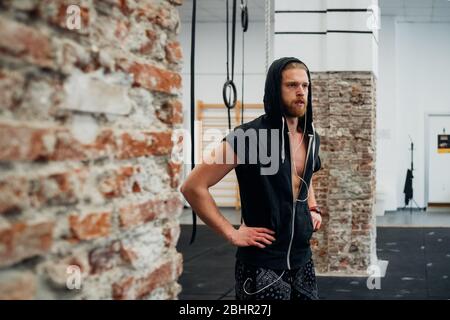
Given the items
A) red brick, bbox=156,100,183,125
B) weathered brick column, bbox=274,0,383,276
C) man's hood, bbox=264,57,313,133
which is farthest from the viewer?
weathered brick column, bbox=274,0,383,276

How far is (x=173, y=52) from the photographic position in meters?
1.48

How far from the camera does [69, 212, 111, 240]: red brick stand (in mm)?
1062

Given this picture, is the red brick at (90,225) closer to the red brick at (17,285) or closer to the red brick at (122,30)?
the red brick at (17,285)

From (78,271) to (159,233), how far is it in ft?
1.08

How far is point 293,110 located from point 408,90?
890 centimetres

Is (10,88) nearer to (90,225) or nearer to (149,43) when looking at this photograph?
(90,225)

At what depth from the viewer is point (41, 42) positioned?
0.96m

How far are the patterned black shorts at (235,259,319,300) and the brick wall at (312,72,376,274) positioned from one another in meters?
3.15

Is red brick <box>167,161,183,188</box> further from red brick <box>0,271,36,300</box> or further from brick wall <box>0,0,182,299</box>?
red brick <box>0,271,36,300</box>

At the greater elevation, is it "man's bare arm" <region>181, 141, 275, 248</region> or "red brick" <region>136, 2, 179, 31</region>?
"red brick" <region>136, 2, 179, 31</region>

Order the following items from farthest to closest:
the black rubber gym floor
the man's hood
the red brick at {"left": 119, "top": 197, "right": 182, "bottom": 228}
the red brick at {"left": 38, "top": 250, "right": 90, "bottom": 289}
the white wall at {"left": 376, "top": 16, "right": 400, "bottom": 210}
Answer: the white wall at {"left": 376, "top": 16, "right": 400, "bottom": 210}, the black rubber gym floor, the man's hood, the red brick at {"left": 119, "top": 197, "right": 182, "bottom": 228}, the red brick at {"left": 38, "top": 250, "right": 90, "bottom": 289}

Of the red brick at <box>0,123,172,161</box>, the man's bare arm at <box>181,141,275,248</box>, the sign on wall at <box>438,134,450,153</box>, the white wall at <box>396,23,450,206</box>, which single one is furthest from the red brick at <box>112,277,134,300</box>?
the sign on wall at <box>438,134,450,153</box>

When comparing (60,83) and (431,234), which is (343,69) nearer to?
(431,234)

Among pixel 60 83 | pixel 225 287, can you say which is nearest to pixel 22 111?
pixel 60 83
